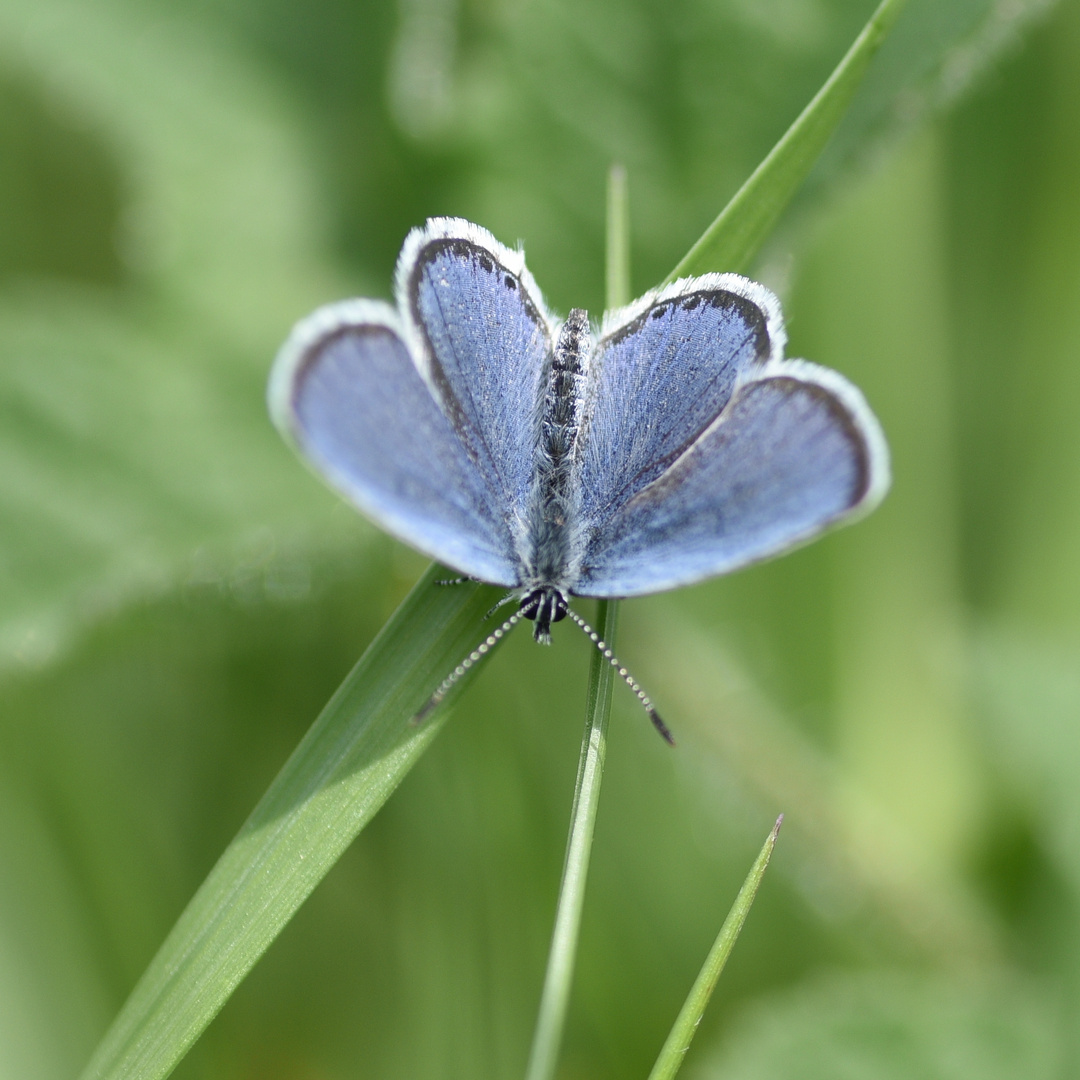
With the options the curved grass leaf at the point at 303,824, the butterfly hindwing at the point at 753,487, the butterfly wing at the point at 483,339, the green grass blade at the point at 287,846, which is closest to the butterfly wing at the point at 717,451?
the butterfly hindwing at the point at 753,487

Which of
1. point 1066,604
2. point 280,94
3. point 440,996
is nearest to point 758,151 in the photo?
point 280,94

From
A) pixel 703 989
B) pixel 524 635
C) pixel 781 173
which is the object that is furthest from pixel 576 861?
pixel 524 635

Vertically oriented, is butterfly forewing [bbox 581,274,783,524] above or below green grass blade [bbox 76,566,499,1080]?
above

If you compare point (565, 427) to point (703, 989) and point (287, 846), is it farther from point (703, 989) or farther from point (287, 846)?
point (703, 989)

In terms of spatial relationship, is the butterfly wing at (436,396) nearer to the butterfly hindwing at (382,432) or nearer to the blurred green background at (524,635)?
the butterfly hindwing at (382,432)

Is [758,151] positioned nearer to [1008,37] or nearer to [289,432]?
[1008,37]

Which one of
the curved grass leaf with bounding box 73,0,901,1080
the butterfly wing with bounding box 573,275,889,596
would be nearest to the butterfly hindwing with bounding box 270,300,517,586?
the curved grass leaf with bounding box 73,0,901,1080

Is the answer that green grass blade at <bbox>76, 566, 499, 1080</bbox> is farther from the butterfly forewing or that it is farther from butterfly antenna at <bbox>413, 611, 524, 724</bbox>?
the butterfly forewing
